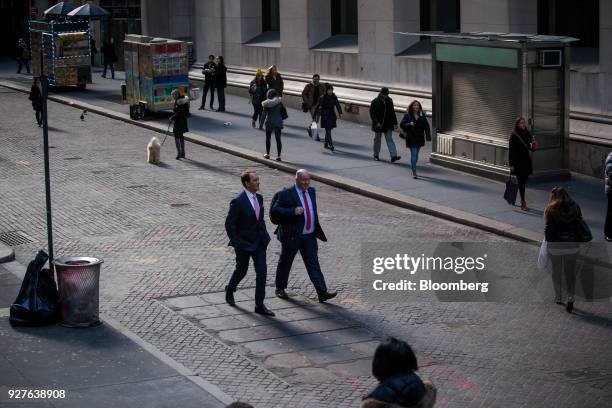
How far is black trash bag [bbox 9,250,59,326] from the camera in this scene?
1341 centimetres

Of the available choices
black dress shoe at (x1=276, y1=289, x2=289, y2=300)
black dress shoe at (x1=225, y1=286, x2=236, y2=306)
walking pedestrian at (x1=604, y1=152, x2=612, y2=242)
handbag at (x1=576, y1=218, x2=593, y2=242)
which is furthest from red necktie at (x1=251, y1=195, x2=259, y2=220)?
walking pedestrian at (x1=604, y1=152, x2=612, y2=242)

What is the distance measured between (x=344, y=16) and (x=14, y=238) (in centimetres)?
2005

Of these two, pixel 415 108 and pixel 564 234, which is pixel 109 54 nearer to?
pixel 415 108

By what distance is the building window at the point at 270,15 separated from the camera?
4103 cm

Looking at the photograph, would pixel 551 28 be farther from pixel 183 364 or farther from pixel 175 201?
pixel 183 364

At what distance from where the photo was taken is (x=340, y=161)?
2577 cm

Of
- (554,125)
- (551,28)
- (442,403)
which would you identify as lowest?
(442,403)

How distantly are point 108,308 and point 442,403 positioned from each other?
521cm

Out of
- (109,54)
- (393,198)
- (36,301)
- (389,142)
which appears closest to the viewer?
(36,301)

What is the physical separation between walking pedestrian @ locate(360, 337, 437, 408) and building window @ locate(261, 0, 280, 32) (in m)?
34.8

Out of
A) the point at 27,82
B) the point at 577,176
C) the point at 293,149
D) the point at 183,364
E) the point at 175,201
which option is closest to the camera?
the point at 183,364

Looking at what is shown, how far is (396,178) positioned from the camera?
2359cm

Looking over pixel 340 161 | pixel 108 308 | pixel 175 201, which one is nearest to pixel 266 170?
pixel 340 161

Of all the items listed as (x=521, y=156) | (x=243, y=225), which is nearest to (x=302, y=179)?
(x=243, y=225)
